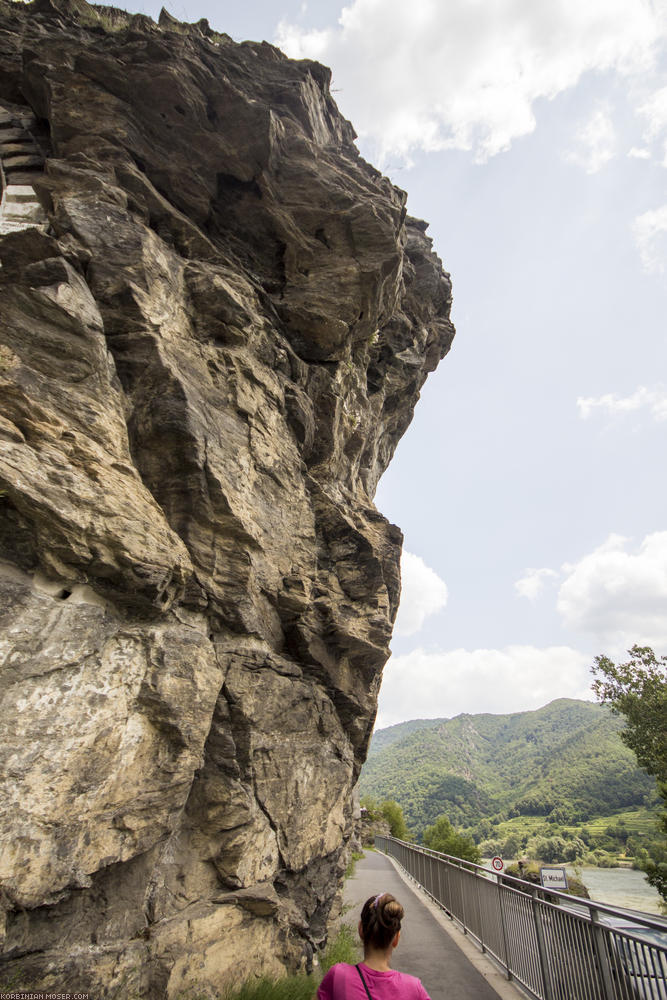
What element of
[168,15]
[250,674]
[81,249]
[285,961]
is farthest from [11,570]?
[168,15]

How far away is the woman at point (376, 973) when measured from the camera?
2553 millimetres

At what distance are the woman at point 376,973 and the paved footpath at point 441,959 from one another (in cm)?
588

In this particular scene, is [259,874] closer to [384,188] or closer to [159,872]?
[159,872]

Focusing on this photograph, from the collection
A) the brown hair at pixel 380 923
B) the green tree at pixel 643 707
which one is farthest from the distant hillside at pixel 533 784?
the brown hair at pixel 380 923

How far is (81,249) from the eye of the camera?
6977 millimetres

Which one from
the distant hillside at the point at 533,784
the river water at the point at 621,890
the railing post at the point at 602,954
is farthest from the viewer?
the distant hillside at the point at 533,784

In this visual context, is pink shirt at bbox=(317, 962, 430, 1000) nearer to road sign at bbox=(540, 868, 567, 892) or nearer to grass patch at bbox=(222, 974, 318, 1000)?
grass patch at bbox=(222, 974, 318, 1000)

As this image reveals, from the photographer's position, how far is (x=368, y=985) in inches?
101

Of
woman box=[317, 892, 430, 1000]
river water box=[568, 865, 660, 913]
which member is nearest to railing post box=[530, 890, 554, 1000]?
woman box=[317, 892, 430, 1000]

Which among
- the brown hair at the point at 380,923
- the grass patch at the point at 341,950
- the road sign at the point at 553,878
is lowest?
the grass patch at the point at 341,950

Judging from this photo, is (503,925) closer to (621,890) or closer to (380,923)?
(380,923)

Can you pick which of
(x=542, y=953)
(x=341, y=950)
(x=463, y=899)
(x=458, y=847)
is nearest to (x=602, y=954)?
(x=542, y=953)

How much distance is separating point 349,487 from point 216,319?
525 centimetres

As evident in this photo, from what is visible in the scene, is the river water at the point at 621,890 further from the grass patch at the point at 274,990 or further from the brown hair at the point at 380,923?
the brown hair at the point at 380,923
